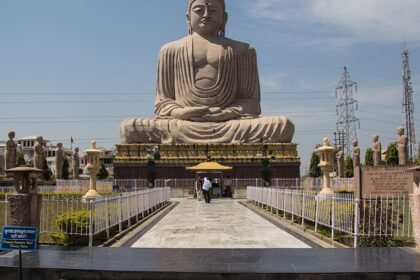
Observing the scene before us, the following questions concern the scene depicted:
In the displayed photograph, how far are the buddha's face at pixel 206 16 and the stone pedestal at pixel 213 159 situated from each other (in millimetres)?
7469

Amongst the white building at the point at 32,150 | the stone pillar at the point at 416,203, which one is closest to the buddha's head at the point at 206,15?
the stone pillar at the point at 416,203

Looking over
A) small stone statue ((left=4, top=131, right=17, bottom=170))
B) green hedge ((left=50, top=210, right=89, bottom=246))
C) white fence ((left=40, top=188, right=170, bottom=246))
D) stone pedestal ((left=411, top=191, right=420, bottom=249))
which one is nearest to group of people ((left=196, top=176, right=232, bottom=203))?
white fence ((left=40, top=188, right=170, bottom=246))

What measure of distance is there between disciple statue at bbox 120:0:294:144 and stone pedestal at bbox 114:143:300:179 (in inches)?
24.3

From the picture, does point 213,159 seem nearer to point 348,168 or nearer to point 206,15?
point 206,15

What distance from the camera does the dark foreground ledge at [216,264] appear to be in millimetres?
6891

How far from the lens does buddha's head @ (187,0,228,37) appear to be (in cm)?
3634

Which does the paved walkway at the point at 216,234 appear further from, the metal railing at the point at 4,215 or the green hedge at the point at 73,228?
the metal railing at the point at 4,215

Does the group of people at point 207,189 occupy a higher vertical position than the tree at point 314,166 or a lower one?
lower

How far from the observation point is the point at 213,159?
3419 centimetres

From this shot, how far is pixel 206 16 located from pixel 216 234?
2618 centimetres

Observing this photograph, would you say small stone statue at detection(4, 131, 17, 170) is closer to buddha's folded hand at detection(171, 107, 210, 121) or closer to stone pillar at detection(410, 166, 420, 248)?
buddha's folded hand at detection(171, 107, 210, 121)

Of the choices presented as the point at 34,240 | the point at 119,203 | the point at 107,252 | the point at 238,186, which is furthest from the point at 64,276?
the point at 238,186

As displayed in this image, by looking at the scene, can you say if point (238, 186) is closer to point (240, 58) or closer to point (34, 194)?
point (240, 58)

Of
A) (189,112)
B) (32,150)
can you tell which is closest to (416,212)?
(189,112)
